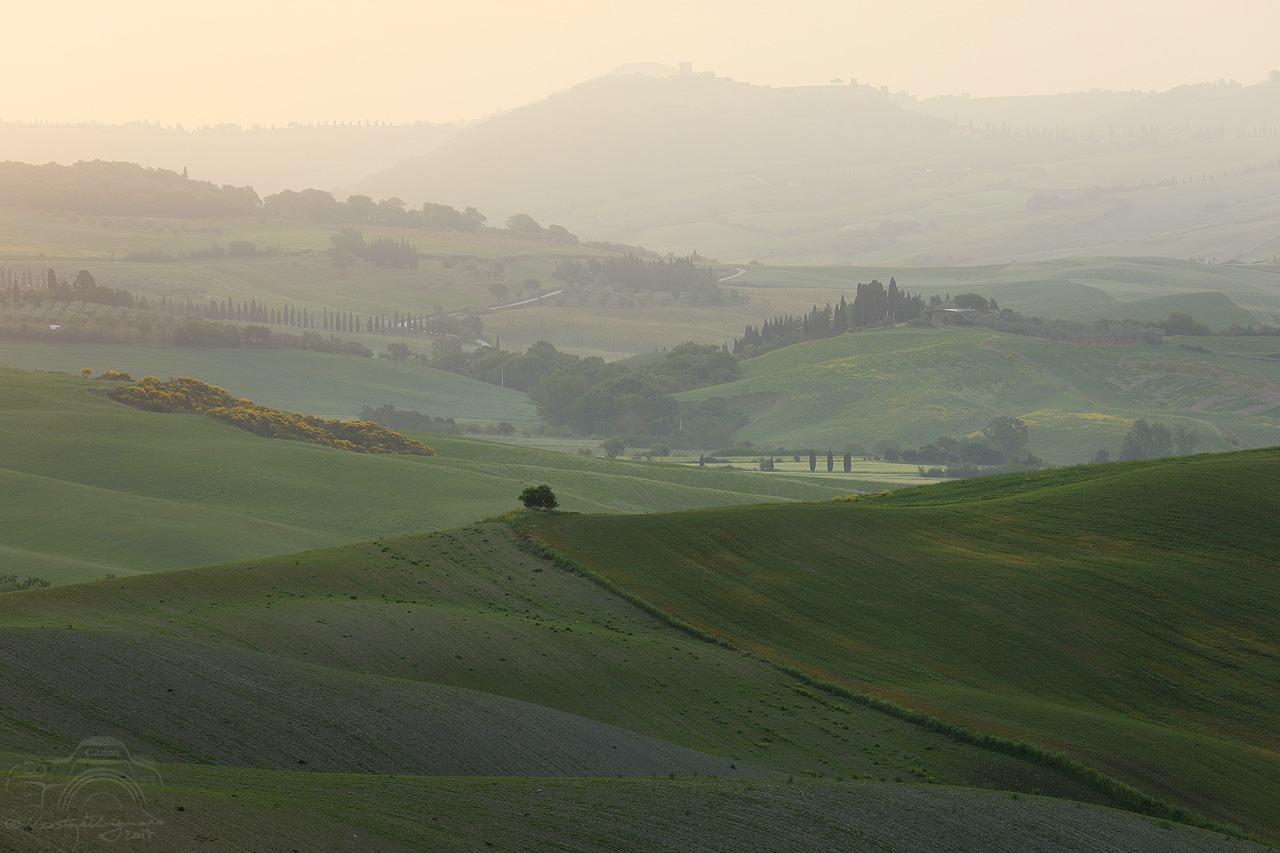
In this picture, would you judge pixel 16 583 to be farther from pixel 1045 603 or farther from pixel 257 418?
pixel 257 418

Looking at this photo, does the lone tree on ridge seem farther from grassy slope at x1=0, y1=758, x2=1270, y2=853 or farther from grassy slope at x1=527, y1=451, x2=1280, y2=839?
grassy slope at x1=0, y1=758, x2=1270, y2=853

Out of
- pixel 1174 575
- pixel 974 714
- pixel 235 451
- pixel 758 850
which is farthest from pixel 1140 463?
pixel 235 451

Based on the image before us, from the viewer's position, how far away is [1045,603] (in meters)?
47.5

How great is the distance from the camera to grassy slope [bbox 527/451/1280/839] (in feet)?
119

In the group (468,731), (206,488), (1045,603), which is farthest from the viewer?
(206,488)

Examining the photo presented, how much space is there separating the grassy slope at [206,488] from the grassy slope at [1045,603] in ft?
130

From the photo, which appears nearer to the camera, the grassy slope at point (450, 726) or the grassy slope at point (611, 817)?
the grassy slope at point (611, 817)

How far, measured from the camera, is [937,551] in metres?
54.0

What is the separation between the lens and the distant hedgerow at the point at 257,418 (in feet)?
438

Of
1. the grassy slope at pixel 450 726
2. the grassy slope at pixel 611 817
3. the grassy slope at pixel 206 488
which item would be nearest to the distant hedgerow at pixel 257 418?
the grassy slope at pixel 206 488

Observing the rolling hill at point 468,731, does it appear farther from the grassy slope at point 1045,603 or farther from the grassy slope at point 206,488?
the grassy slope at point 206,488

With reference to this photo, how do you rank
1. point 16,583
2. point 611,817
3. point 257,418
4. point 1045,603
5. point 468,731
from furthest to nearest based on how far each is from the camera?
point 257,418 < point 16,583 < point 1045,603 < point 468,731 < point 611,817

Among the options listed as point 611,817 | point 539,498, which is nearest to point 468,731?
point 611,817

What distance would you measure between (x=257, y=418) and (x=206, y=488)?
93.4 ft
